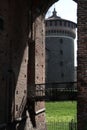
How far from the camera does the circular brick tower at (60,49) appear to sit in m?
54.4

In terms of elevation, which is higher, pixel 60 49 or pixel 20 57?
pixel 60 49

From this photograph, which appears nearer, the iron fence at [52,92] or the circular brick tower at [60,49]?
the iron fence at [52,92]

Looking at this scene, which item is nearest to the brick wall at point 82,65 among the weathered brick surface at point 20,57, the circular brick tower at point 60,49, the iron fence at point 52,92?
the weathered brick surface at point 20,57

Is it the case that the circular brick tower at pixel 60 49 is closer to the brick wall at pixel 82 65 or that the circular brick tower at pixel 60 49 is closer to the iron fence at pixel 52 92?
the iron fence at pixel 52 92

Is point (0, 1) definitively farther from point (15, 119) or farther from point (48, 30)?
point (48, 30)

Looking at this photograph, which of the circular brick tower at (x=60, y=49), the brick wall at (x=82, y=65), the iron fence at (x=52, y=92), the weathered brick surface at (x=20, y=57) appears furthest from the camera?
the circular brick tower at (x=60, y=49)

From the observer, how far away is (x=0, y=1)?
14.6m

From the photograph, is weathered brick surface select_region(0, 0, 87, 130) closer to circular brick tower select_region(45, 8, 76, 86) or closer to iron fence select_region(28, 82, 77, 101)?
iron fence select_region(28, 82, 77, 101)

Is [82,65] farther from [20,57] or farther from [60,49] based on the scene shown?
[60,49]

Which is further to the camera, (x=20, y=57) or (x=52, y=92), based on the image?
(x=52, y=92)

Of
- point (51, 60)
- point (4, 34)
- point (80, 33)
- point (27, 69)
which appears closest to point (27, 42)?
point (27, 69)

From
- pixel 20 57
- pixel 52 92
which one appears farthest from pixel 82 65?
pixel 52 92

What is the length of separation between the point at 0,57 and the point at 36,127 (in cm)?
458

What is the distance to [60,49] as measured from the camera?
56.3 meters
